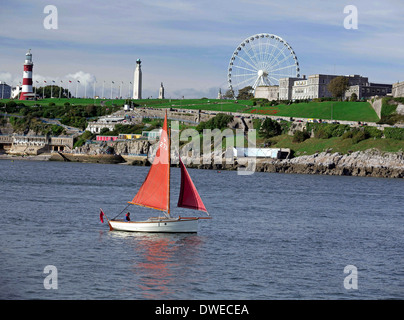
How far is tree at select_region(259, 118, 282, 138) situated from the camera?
153 metres

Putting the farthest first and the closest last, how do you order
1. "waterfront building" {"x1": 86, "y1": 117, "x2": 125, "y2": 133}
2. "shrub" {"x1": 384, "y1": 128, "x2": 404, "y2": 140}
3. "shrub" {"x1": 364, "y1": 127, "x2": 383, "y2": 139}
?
"waterfront building" {"x1": 86, "y1": 117, "x2": 125, "y2": 133}
"shrub" {"x1": 364, "y1": 127, "x2": 383, "y2": 139}
"shrub" {"x1": 384, "y1": 128, "x2": 404, "y2": 140}

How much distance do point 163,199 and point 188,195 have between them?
186 cm

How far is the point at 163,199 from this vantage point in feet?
145

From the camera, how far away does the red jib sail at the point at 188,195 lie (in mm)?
43219

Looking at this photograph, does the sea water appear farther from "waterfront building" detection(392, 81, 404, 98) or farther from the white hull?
"waterfront building" detection(392, 81, 404, 98)

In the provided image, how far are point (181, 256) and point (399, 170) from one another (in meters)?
92.6

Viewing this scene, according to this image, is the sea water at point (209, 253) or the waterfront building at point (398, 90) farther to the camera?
the waterfront building at point (398, 90)

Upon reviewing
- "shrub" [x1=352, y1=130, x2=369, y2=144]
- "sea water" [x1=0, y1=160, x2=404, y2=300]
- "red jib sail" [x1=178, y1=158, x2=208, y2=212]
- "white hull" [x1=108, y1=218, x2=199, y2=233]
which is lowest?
"sea water" [x1=0, y1=160, x2=404, y2=300]

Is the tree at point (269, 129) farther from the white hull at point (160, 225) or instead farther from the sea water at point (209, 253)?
the white hull at point (160, 225)

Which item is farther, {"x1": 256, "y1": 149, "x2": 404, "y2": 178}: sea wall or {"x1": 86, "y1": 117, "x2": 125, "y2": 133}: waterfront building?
{"x1": 86, "y1": 117, "x2": 125, "y2": 133}: waterfront building

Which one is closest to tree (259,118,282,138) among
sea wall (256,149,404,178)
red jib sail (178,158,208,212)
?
sea wall (256,149,404,178)

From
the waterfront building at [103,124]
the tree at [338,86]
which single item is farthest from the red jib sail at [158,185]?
the tree at [338,86]

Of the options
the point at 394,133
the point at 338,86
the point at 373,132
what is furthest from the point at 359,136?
the point at 338,86

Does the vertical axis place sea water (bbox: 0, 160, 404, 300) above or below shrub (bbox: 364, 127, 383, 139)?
below
